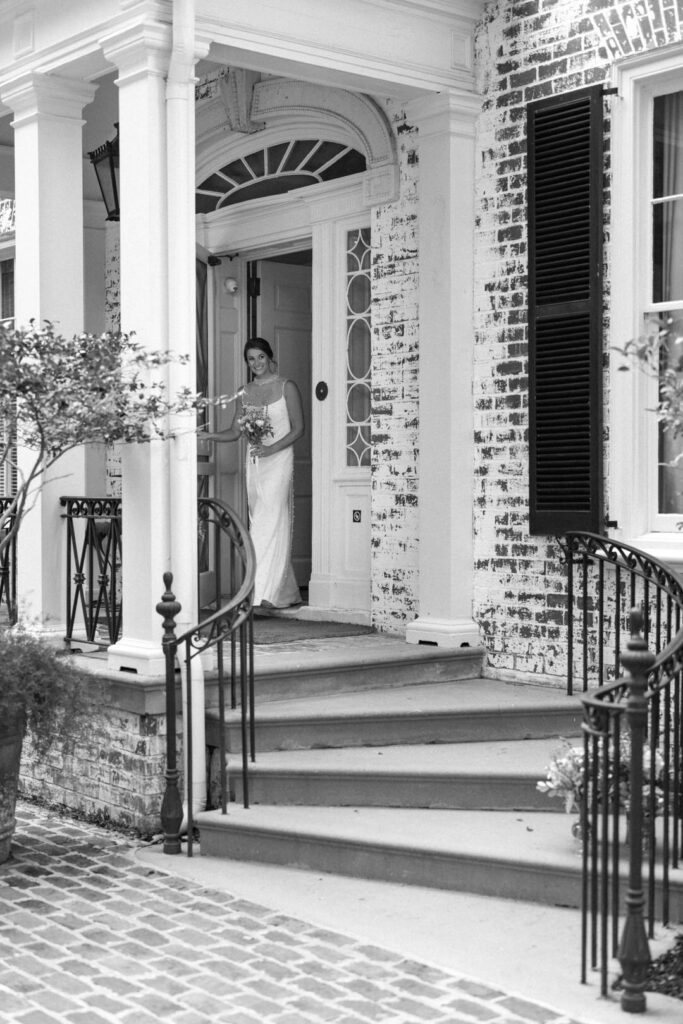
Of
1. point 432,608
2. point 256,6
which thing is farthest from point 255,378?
point 256,6

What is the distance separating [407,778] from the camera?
5605 millimetres

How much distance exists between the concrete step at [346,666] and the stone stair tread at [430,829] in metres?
0.82

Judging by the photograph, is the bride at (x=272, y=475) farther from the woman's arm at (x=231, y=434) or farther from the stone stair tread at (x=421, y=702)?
the stone stair tread at (x=421, y=702)

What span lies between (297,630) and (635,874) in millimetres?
4007

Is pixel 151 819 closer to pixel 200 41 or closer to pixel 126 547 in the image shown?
pixel 126 547

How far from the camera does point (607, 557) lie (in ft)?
20.6

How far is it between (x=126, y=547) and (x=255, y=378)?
2.72 m

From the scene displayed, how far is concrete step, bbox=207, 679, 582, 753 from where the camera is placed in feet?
20.0

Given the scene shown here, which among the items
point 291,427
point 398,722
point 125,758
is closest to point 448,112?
point 291,427

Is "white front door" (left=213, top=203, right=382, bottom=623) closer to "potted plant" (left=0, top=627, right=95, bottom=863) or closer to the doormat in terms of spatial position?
the doormat

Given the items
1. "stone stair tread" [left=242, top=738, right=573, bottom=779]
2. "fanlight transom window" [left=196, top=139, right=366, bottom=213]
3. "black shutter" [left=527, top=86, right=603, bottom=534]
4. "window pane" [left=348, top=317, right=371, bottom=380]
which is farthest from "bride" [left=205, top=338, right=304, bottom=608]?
"stone stair tread" [left=242, top=738, right=573, bottom=779]

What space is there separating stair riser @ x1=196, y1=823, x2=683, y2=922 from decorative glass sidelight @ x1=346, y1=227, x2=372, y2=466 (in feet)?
10.4

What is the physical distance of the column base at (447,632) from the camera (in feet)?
23.5

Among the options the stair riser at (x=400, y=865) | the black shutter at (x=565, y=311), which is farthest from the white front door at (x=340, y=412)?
the stair riser at (x=400, y=865)
